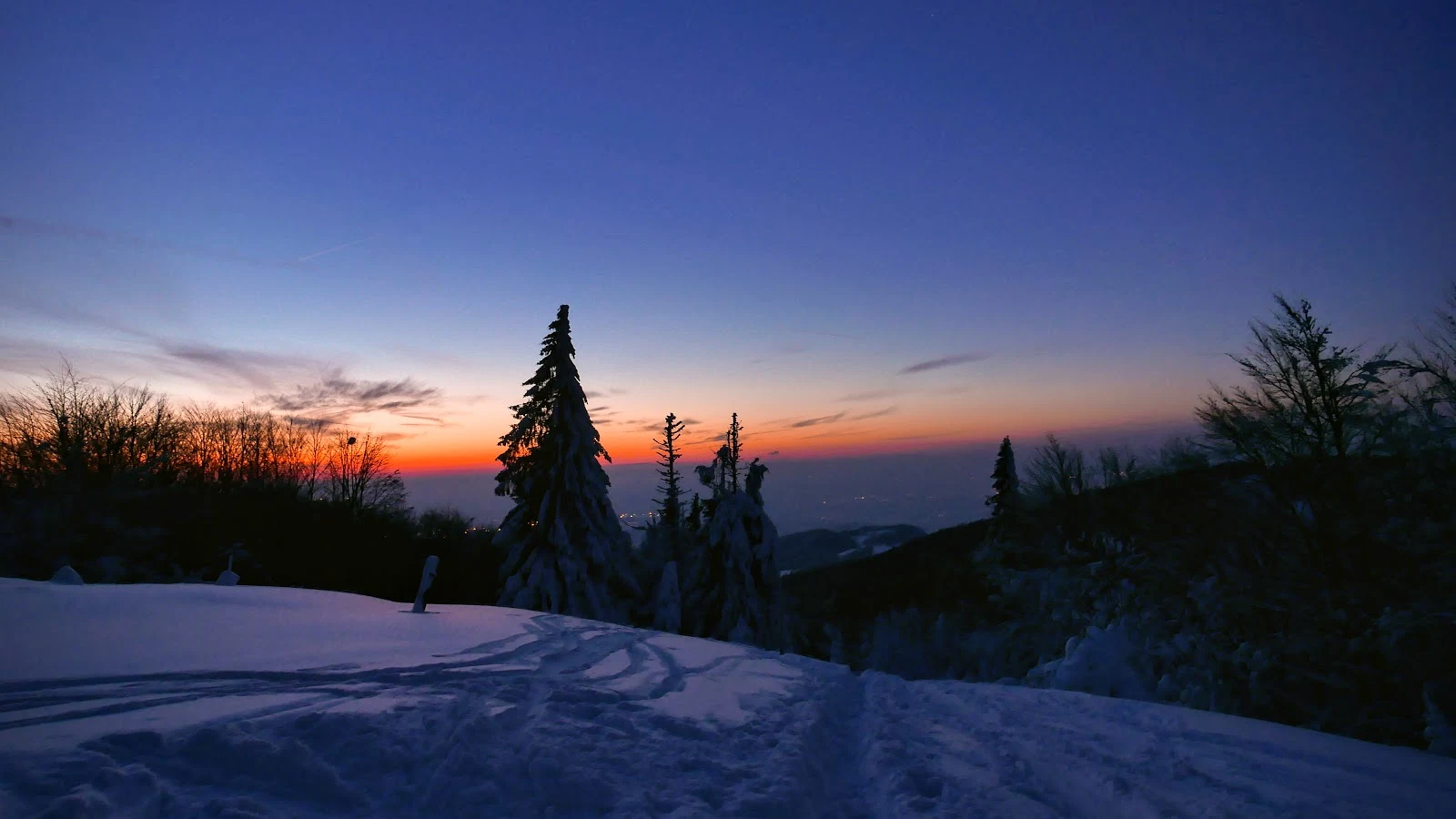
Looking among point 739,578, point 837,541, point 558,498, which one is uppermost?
point 558,498

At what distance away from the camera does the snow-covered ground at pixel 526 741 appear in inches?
132

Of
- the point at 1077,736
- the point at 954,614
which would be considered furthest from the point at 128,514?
the point at 954,614

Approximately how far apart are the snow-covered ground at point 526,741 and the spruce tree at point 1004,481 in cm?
3504

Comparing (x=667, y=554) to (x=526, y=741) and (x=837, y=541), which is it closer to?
(x=526, y=741)

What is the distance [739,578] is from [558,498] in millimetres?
7319

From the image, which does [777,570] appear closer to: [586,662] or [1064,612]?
[1064,612]

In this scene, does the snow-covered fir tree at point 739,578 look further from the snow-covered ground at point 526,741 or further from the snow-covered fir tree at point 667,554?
the snow-covered ground at point 526,741

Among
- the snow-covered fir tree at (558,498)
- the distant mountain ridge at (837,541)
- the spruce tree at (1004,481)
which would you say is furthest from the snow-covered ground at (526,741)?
the distant mountain ridge at (837,541)

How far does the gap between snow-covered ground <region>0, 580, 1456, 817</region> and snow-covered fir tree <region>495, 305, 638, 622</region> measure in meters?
11.4

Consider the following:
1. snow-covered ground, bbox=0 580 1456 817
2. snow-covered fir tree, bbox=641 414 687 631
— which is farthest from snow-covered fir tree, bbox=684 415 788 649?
snow-covered ground, bbox=0 580 1456 817

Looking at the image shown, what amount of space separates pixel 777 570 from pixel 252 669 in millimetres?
19053

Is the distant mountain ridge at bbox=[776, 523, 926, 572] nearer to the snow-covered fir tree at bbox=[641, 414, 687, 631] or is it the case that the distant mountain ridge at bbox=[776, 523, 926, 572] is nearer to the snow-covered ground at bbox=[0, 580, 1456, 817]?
the snow-covered fir tree at bbox=[641, 414, 687, 631]

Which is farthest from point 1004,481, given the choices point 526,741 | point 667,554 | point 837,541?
point 837,541

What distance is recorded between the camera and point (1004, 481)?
4103cm
